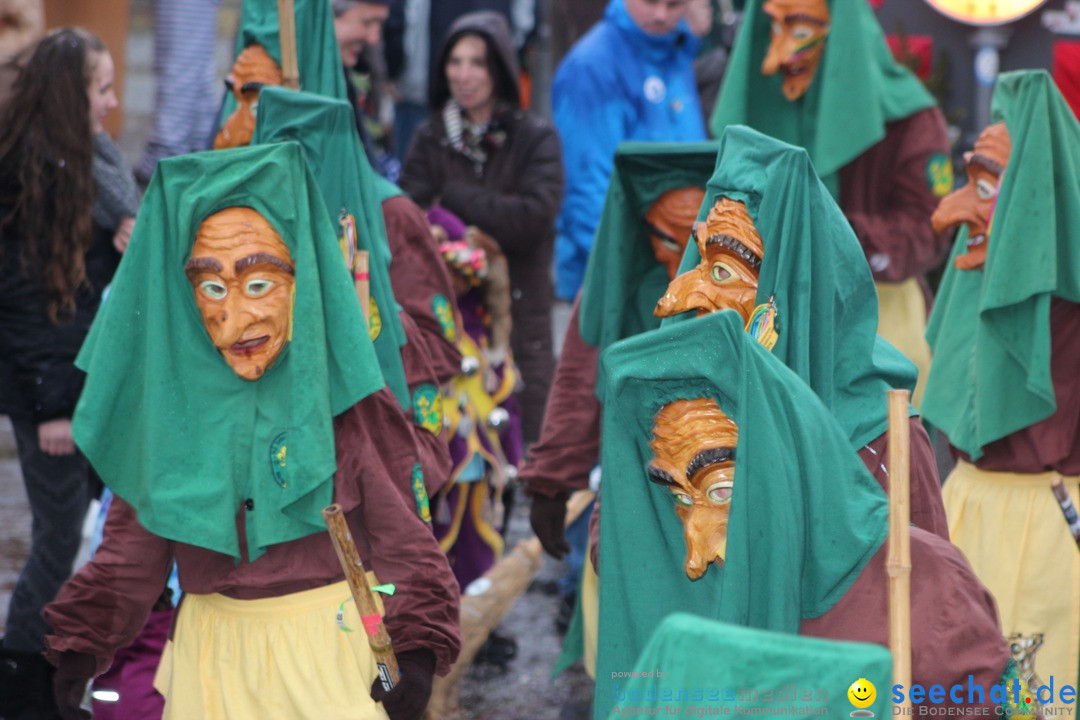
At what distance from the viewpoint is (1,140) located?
5.27 m

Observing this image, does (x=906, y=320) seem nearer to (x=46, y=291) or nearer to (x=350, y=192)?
(x=350, y=192)

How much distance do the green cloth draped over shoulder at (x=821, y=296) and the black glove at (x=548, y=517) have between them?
1744 millimetres

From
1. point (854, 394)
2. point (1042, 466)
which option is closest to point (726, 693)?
point (854, 394)

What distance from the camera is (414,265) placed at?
529cm

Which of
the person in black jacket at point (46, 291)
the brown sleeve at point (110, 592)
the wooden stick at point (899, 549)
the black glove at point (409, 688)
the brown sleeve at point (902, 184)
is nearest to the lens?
the wooden stick at point (899, 549)

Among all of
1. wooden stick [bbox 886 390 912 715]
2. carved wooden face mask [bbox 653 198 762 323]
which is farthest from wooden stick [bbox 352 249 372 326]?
wooden stick [bbox 886 390 912 715]

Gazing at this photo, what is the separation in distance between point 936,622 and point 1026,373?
186 centimetres

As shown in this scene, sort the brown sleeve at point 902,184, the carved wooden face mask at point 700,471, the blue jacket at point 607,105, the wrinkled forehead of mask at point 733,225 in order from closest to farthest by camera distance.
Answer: the carved wooden face mask at point 700,471 → the wrinkled forehead of mask at point 733,225 → the brown sleeve at point 902,184 → the blue jacket at point 607,105

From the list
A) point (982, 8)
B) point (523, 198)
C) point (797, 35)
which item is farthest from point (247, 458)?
point (982, 8)

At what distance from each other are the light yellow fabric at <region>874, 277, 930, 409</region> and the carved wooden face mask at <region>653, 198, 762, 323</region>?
9.01 feet

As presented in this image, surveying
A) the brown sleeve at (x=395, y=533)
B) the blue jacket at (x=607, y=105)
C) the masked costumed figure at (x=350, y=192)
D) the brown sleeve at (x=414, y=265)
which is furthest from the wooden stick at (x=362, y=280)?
the blue jacket at (x=607, y=105)

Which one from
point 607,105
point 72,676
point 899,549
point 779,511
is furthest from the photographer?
point 607,105

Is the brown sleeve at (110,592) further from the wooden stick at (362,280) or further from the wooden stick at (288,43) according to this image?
the wooden stick at (288,43)

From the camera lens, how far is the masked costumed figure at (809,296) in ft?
10.5
